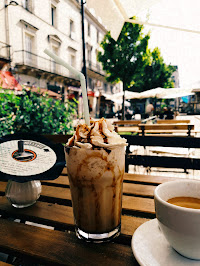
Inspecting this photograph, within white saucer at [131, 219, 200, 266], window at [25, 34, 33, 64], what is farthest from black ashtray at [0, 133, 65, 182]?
window at [25, 34, 33, 64]

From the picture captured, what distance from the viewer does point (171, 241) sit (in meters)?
0.45

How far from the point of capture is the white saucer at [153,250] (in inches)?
16.6

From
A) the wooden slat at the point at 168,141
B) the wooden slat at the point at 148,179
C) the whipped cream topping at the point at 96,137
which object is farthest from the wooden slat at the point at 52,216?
the wooden slat at the point at 168,141

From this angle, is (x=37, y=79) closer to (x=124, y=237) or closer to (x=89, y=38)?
(x=89, y=38)

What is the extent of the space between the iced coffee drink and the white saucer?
88 mm

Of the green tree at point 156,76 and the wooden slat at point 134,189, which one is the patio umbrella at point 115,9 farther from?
the green tree at point 156,76

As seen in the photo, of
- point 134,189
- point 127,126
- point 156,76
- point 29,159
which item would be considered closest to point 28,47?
point 127,126

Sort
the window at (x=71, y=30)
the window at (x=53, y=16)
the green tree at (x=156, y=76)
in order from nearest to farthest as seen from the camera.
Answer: the window at (x=53, y=16), the window at (x=71, y=30), the green tree at (x=156, y=76)

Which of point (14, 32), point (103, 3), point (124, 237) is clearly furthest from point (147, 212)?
point (14, 32)

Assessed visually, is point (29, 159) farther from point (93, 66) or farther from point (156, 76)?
point (93, 66)

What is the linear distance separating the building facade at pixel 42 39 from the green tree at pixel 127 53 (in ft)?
13.0

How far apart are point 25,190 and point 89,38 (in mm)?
19943

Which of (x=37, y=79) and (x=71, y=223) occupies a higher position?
(x=37, y=79)

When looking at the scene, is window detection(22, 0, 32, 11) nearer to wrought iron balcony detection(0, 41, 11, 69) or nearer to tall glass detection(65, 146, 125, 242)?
wrought iron balcony detection(0, 41, 11, 69)
